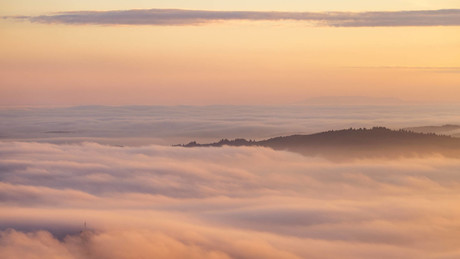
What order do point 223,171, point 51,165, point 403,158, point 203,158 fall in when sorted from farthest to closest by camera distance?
point 403,158, point 203,158, point 223,171, point 51,165

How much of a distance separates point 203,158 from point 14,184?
65516 millimetres

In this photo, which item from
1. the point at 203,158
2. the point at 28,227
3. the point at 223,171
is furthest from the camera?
the point at 203,158

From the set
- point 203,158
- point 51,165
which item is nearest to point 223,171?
point 203,158

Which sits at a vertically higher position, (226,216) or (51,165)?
(51,165)

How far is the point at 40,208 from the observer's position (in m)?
101

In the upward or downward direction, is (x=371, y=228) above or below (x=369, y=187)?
below

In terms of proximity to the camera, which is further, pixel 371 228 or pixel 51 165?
pixel 51 165

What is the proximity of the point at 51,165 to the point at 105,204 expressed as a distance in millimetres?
23104

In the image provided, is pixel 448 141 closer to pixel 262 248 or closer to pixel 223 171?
pixel 223 171

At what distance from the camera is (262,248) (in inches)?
3184

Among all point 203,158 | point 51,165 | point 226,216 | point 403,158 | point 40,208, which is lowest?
point 40,208

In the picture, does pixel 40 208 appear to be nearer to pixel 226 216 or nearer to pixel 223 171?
pixel 226 216

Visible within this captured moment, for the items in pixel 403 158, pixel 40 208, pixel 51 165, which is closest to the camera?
pixel 40 208

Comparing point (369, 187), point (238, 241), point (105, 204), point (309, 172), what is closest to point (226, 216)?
point (105, 204)
